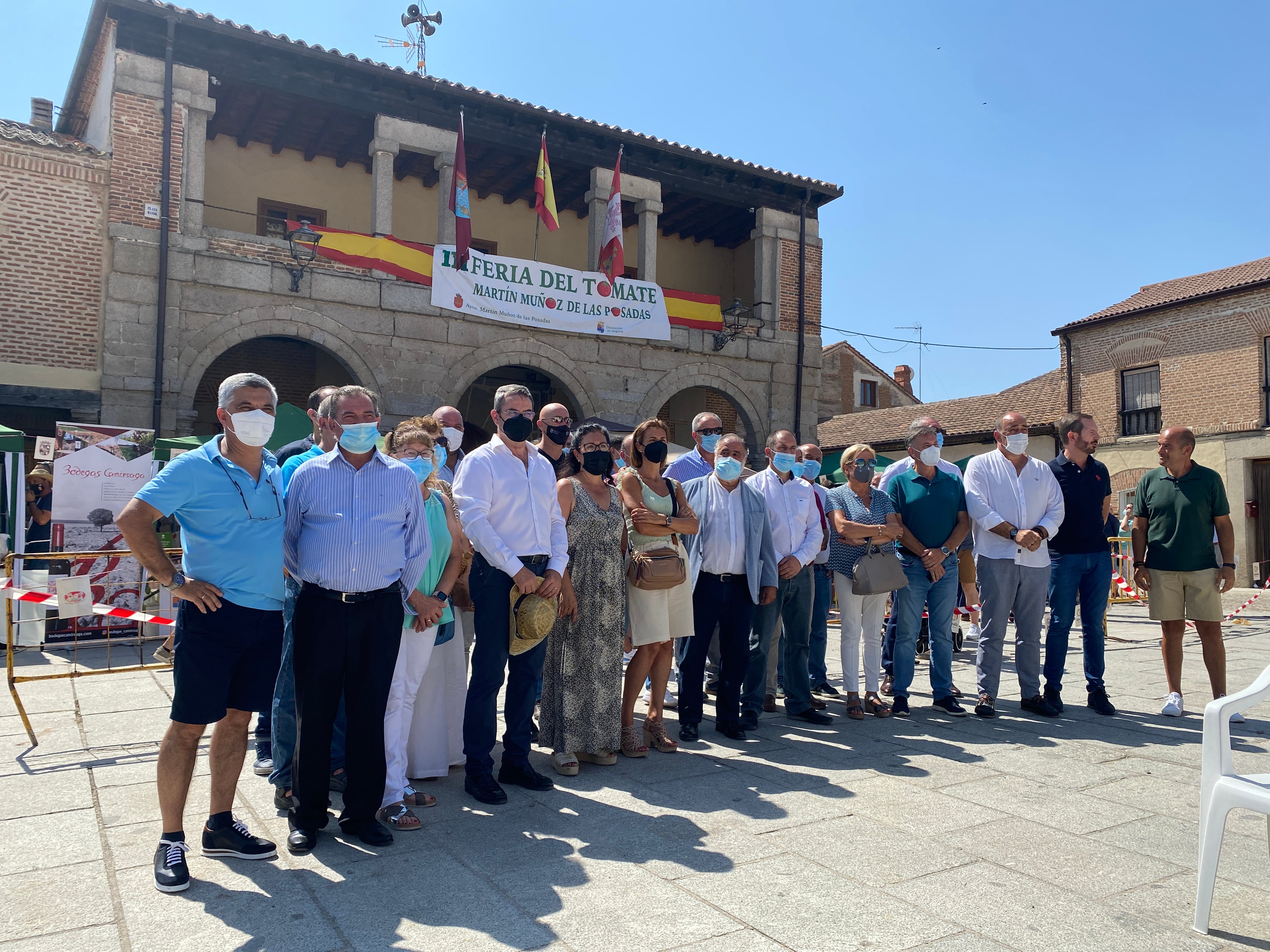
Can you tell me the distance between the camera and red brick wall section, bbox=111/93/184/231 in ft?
39.2

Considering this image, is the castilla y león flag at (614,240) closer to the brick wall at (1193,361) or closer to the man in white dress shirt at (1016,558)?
the man in white dress shirt at (1016,558)

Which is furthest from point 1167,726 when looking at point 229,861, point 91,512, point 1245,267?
point 1245,267

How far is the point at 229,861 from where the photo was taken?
11.2 feet

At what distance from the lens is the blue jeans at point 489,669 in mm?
4273

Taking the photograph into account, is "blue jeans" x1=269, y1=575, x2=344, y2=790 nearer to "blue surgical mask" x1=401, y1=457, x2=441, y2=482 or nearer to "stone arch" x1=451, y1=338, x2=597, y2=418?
"blue surgical mask" x1=401, y1=457, x2=441, y2=482

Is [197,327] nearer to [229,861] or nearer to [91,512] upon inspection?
[91,512]

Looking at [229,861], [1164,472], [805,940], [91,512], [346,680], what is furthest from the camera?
[91,512]

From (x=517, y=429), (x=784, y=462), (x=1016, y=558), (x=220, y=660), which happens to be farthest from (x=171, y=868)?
(x=1016, y=558)

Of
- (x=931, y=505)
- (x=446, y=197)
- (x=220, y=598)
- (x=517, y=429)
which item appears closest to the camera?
(x=220, y=598)

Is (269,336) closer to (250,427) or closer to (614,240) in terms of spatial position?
(614,240)

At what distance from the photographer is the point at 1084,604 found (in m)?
6.45

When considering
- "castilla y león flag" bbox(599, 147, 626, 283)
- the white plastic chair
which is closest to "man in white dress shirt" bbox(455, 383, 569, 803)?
the white plastic chair

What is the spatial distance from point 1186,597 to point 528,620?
4743 millimetres

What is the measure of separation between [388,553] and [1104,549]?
17.1 feet
